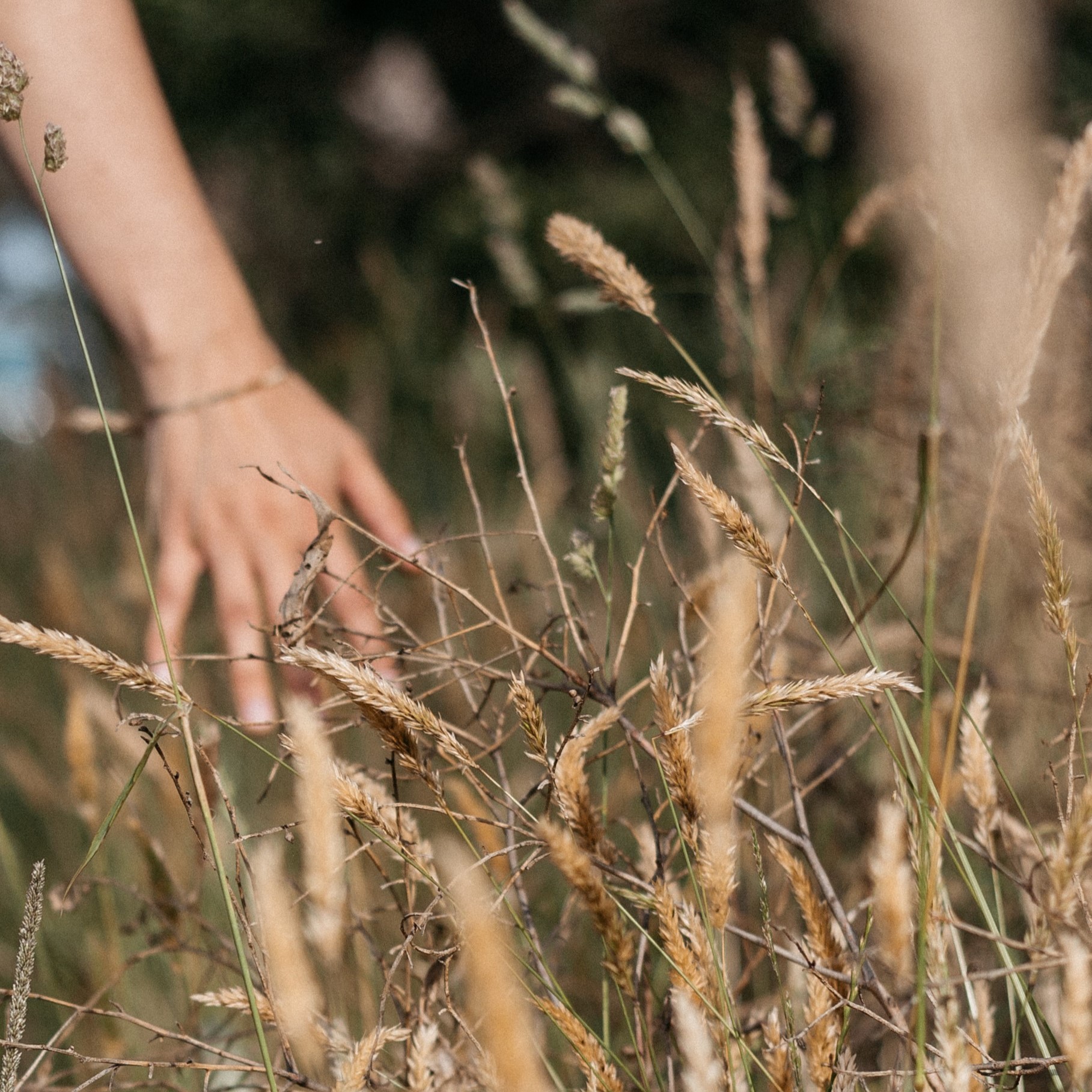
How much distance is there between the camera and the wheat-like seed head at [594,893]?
31 centimetres

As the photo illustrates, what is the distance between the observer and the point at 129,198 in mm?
782

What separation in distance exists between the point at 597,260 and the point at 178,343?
18.0 inches

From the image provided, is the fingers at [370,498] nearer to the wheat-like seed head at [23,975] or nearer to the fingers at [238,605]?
the fingers at [238,605]

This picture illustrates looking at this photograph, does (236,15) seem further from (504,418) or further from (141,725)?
(141,725)

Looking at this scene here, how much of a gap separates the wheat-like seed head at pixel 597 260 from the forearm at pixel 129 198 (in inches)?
16.2

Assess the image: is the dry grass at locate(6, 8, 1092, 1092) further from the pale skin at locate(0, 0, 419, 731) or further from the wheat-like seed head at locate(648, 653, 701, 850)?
the pale skin at locate(0, 0, 419, 731)

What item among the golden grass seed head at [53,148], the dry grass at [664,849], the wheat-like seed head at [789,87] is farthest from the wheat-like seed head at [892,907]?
the wheat-like seed head at [789,87]

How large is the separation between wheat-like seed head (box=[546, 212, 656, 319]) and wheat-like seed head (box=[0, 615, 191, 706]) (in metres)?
0.31

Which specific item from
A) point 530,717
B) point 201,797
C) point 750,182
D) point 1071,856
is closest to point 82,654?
point 201,797

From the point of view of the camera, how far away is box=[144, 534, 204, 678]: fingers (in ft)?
2.56

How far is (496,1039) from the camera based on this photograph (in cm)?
23

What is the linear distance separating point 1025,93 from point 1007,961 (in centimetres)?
127

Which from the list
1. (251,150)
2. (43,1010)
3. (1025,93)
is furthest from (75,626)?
(251,150)

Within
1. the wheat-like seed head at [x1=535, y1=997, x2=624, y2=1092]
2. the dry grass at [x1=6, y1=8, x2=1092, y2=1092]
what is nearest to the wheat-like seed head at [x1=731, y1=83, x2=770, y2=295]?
the dry grass at [x1=6, y1=8, x2=1092, y2=1092]
